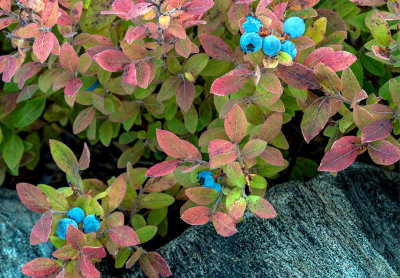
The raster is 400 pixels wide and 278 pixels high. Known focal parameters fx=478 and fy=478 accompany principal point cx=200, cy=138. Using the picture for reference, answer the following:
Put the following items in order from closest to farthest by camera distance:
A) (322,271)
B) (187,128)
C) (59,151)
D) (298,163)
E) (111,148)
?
1. (322,271)
2. (59,151)
3. (187,128)
4. (298,163)
5. (111,148)

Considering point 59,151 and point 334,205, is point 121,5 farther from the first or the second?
point 334,205

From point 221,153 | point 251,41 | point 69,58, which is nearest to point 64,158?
point 69,58

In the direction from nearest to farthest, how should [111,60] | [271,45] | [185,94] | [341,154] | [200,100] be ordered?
[271,45] < [341,154] < [111,60] < [185,94] < [200,100]

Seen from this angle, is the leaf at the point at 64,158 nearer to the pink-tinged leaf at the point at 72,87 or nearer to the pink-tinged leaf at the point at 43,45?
the pink-tinged leaf at the point at 72,87

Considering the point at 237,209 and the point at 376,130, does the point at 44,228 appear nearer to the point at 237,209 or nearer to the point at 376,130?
the point at 237,209

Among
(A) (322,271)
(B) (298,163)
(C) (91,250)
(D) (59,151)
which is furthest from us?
(B) (298,163)

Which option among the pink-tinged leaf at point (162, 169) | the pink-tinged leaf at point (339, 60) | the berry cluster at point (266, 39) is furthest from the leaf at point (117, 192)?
the pink-tinged leaf at point (339, 60)

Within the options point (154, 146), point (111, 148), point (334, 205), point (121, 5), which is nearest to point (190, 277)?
point (334, 205)

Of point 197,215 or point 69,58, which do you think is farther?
point 69,58
